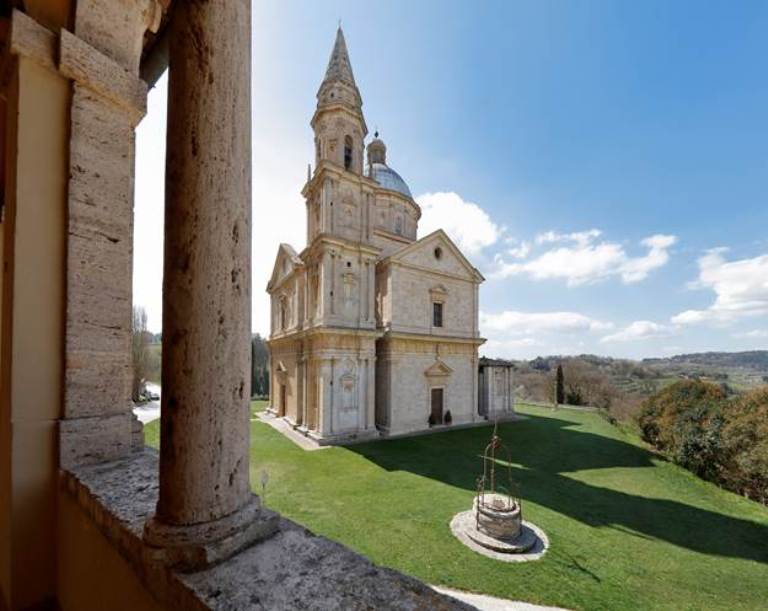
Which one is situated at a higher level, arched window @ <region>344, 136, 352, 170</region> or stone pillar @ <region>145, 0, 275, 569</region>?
arched window @ <region>344, 136, 352, 170</region>

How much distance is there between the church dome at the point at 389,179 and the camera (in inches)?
1198

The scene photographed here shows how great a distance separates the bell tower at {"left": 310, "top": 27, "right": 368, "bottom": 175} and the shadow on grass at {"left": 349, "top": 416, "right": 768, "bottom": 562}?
14.8m

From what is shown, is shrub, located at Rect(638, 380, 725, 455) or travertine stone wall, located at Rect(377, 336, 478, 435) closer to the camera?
shrub, located at Rect(638, 380, 725, 455)

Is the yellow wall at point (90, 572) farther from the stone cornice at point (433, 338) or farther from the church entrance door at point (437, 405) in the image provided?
the church entrance door at point (437, 405)

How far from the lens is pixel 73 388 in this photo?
314 cm

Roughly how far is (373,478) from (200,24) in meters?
13.4

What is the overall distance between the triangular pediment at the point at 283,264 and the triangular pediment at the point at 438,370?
31.5ft

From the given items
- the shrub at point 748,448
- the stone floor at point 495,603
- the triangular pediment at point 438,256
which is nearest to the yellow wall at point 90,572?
the stone floor at point 495,603

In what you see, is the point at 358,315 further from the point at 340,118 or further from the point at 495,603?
the point at 495,603

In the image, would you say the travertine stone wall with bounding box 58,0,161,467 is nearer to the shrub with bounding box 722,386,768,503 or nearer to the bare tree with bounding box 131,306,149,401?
the shrub with bounding box 722,386,768,503

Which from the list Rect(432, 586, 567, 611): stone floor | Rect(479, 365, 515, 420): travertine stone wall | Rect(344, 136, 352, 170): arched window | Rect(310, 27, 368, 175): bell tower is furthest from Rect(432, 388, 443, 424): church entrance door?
Rect(432, 586, 567, 611): stone floor

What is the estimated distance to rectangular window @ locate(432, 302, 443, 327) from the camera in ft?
74.5

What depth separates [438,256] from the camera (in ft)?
75.8

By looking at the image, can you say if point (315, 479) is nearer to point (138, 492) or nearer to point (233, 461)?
point (138, 492)
